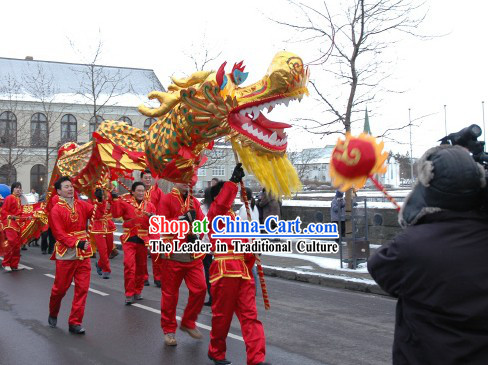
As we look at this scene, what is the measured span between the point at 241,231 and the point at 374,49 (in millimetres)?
7398

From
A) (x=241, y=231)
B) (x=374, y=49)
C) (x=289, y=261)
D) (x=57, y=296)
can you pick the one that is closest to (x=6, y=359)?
(x=57, y=296)

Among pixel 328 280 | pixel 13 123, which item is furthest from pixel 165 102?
pixel 13 123

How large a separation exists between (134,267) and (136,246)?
50cm

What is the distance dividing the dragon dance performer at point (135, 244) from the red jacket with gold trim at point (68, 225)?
1.68 m

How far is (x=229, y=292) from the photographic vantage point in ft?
15.9

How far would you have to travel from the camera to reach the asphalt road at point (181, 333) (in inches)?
216

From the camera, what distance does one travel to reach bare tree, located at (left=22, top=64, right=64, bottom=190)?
108 ft

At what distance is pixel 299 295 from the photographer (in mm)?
8805

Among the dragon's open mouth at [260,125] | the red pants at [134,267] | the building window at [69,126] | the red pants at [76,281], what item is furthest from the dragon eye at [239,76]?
the building window at [69,126]

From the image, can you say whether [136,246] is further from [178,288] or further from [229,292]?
[229,292]

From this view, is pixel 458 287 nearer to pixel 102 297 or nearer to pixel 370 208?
pixel 102 297

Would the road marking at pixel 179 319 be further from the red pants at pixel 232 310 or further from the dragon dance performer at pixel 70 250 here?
the dragon dance performer at pixel 70 250

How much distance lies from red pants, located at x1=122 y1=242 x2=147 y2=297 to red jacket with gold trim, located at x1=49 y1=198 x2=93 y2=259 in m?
1.83

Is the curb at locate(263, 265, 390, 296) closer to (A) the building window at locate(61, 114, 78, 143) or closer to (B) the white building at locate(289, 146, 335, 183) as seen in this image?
(B) the white building at locate(289, 146, 335, 183)
